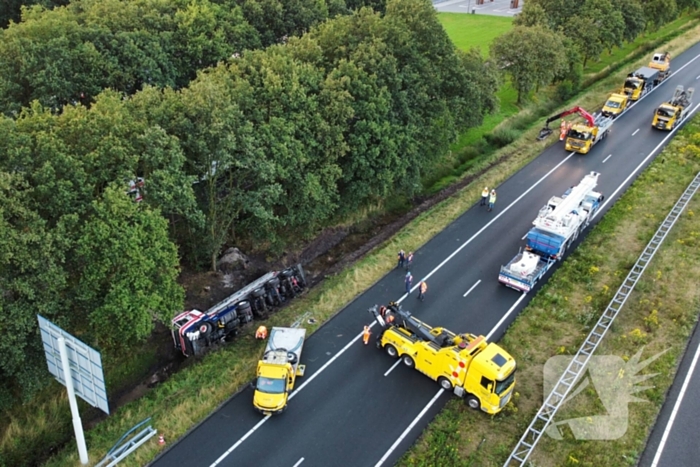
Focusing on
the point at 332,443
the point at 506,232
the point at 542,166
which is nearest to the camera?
the point at 332,443

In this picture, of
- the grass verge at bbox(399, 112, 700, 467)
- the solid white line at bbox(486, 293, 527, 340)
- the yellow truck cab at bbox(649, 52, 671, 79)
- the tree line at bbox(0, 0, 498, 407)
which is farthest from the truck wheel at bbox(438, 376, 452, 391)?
the yellow truck cab at bbox(649, 52, 671, 79)

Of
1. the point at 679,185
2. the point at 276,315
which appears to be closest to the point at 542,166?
the point at 679,185

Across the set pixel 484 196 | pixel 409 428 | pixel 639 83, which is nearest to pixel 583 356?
pixel 409 428

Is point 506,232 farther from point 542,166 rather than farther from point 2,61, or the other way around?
point 2,61

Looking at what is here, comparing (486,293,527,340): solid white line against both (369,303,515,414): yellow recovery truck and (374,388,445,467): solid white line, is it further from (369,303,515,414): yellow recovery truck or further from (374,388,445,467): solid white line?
(374,388,445,467): solid white line

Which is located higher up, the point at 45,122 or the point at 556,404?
the point at 45,122
